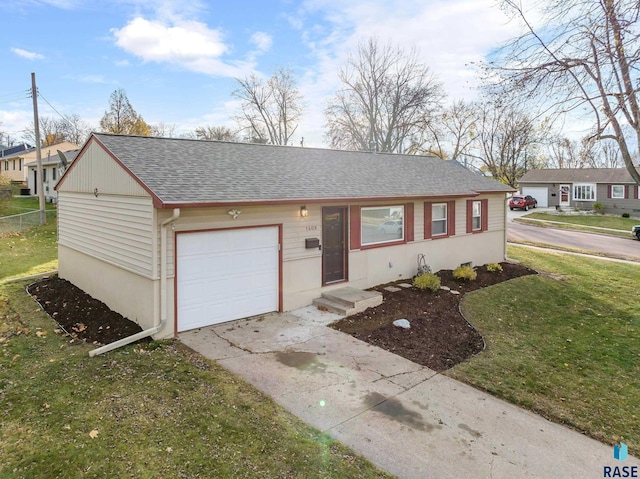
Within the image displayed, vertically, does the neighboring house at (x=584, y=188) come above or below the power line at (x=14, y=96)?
below

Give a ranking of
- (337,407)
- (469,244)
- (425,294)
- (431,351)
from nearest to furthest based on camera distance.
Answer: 1. (337,407)
2. (431,351)
3. (425,294)
4. (469,244)

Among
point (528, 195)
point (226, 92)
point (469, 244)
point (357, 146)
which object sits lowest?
Answer: point (469, 244)

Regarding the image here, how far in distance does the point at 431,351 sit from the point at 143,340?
5159 mm

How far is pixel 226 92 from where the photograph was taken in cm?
3556

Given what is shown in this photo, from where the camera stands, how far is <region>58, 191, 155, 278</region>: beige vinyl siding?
7.22m

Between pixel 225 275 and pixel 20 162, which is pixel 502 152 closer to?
pixel 225 275

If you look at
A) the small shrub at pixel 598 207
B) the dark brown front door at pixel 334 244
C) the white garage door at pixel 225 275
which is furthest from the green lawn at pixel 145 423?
the small shrub at pixel 598 207

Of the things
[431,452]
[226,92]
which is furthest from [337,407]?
[226,92]

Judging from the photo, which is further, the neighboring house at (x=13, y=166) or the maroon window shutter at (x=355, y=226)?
the neighboring house at (x=13, y=166)

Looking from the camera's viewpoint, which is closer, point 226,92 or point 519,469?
point 519,469

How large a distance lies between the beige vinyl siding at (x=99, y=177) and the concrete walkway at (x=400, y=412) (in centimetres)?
314

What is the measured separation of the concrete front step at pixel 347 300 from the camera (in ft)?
29.0

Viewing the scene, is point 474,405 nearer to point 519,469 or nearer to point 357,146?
point 519,469
